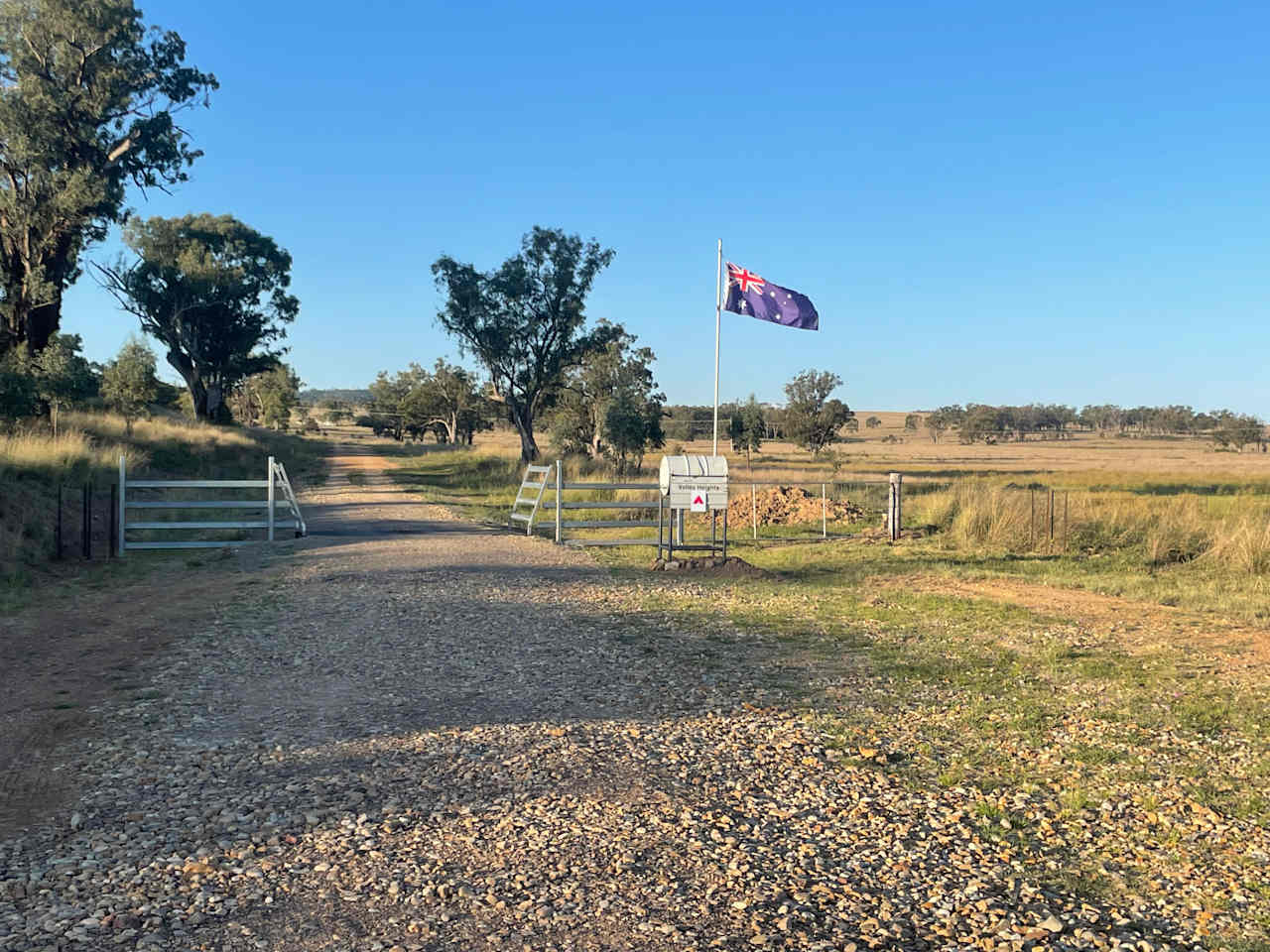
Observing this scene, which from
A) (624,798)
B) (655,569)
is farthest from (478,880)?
(655,569)

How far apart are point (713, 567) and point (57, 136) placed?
73.8 feet

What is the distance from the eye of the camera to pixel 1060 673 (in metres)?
8.65

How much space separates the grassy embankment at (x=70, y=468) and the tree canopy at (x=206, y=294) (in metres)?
14.9

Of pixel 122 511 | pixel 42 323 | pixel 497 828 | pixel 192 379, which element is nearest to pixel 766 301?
pixel 122 511

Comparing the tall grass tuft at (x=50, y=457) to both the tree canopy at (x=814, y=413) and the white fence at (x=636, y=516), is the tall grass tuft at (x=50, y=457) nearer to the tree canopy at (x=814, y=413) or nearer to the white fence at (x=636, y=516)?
the white fence at (x=636, y=516)

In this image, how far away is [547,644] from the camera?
9.67 meters

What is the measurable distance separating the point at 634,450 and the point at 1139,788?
1454 inches

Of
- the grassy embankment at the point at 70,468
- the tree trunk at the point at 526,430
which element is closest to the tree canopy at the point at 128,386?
the grassy embankment at the point at 70,468

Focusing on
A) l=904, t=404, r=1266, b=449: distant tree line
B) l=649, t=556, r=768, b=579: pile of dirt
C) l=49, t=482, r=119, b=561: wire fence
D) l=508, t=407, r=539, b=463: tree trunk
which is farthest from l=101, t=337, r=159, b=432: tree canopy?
l=904, t=404, r=1266, b=449: distant tree line

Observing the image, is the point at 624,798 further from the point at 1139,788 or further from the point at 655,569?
the point at 655,569

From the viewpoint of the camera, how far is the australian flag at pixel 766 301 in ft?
68.6

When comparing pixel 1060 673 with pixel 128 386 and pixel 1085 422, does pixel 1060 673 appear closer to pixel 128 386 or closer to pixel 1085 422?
pixel 128 386

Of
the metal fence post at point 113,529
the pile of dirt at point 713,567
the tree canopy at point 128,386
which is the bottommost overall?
the pile of dirt at point 713,567

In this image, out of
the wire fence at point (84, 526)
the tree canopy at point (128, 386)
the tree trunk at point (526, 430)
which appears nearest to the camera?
the wire fence at point (84, 526)
